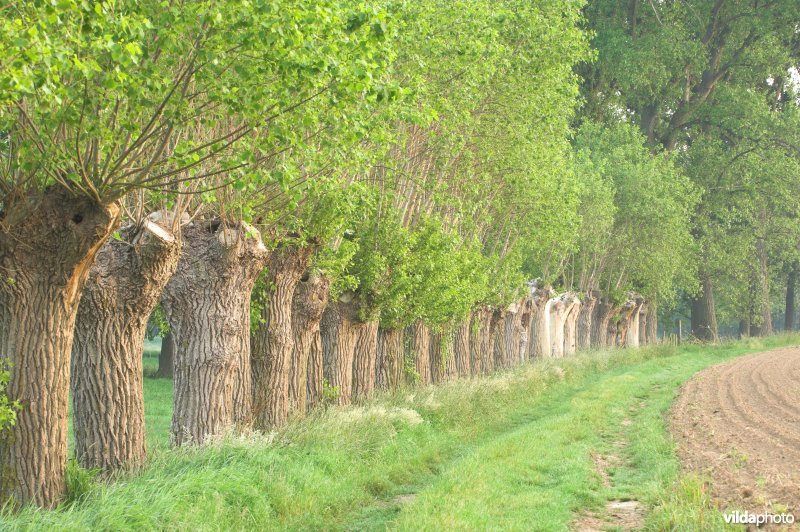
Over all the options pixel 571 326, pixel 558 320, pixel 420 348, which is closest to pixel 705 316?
pixel 571 326

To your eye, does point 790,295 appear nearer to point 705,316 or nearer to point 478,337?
point 705,316

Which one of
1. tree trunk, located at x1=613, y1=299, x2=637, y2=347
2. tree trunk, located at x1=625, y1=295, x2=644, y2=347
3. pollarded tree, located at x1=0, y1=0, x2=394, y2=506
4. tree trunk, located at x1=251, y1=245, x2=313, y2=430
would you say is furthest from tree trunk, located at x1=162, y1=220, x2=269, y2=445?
tree trunk, located at x1=625, y1=295, x2=644, y2=347

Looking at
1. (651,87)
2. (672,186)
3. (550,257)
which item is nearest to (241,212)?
(550,257)

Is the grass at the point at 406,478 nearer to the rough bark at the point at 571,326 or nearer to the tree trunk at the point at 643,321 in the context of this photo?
the rough bark at the point at 571,326

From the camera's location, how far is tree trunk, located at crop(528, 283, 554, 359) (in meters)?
38.2

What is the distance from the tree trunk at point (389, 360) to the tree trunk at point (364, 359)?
156 cm

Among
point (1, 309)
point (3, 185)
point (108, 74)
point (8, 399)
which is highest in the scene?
point (108, 74)

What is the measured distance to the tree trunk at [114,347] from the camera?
35.4 feet

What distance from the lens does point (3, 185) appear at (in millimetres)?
8984

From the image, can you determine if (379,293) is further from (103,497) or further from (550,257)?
(550,257)

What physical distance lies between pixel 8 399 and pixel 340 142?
15.1 feet

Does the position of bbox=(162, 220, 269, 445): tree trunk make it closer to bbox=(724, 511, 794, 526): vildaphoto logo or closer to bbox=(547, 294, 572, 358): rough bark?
bbox=(724, 511, 794, 526): vildaphoto logo

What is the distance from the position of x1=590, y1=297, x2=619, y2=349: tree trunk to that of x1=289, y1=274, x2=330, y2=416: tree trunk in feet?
109

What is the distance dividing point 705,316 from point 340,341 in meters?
43.4
